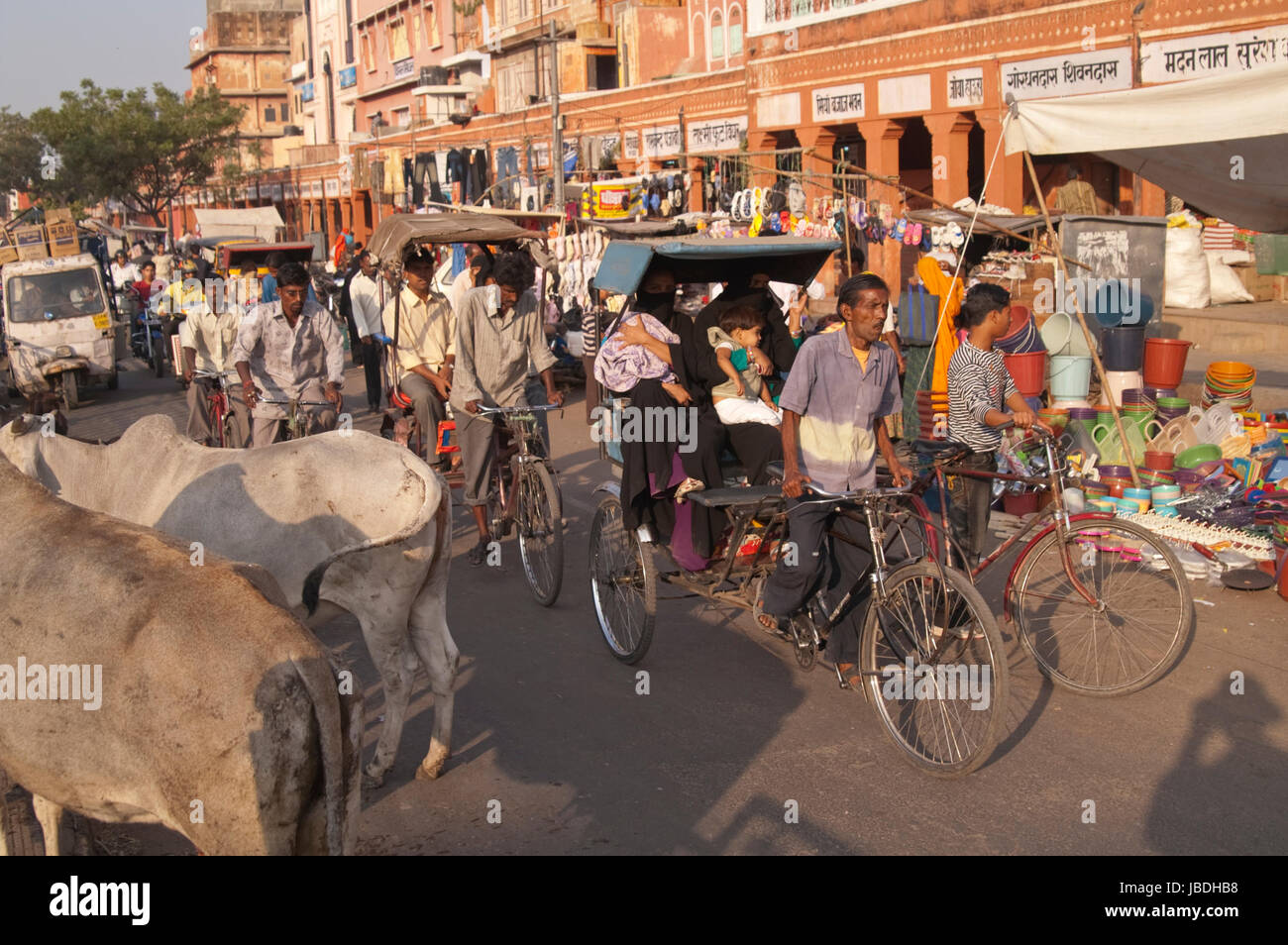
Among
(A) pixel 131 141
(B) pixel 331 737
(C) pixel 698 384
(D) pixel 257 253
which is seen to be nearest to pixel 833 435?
(C) pixel 698 384

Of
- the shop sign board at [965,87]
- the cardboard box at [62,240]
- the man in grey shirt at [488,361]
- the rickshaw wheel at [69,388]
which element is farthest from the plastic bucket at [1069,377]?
the cardboard box at [62,240]

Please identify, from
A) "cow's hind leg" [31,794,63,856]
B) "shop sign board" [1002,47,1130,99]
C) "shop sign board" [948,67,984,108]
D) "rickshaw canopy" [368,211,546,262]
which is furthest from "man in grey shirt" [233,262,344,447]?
"shop sign board" [948,67,984,108]

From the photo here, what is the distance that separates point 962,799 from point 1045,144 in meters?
5.09

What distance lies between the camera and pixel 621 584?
6.46 metres

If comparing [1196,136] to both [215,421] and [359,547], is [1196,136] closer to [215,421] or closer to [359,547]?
[359,547]

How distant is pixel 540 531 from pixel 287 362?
2.26m

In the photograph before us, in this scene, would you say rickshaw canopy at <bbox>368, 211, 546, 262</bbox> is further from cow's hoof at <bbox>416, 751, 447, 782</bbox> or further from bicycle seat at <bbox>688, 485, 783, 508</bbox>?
cow's hoof at <bbox>416, 751, 447, 782</bbox>

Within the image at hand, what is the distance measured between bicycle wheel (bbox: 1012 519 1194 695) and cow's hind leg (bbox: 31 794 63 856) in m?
4.13

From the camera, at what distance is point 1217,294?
668 inches

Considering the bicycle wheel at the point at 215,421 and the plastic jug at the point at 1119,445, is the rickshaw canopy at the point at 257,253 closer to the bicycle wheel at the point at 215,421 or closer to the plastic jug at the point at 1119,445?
the bicycle wheel at the point at 215,421

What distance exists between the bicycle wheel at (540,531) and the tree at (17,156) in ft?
214

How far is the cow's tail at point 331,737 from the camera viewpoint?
2787 millimetres

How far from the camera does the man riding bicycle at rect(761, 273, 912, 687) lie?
543 cm

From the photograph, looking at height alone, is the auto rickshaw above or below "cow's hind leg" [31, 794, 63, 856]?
above
